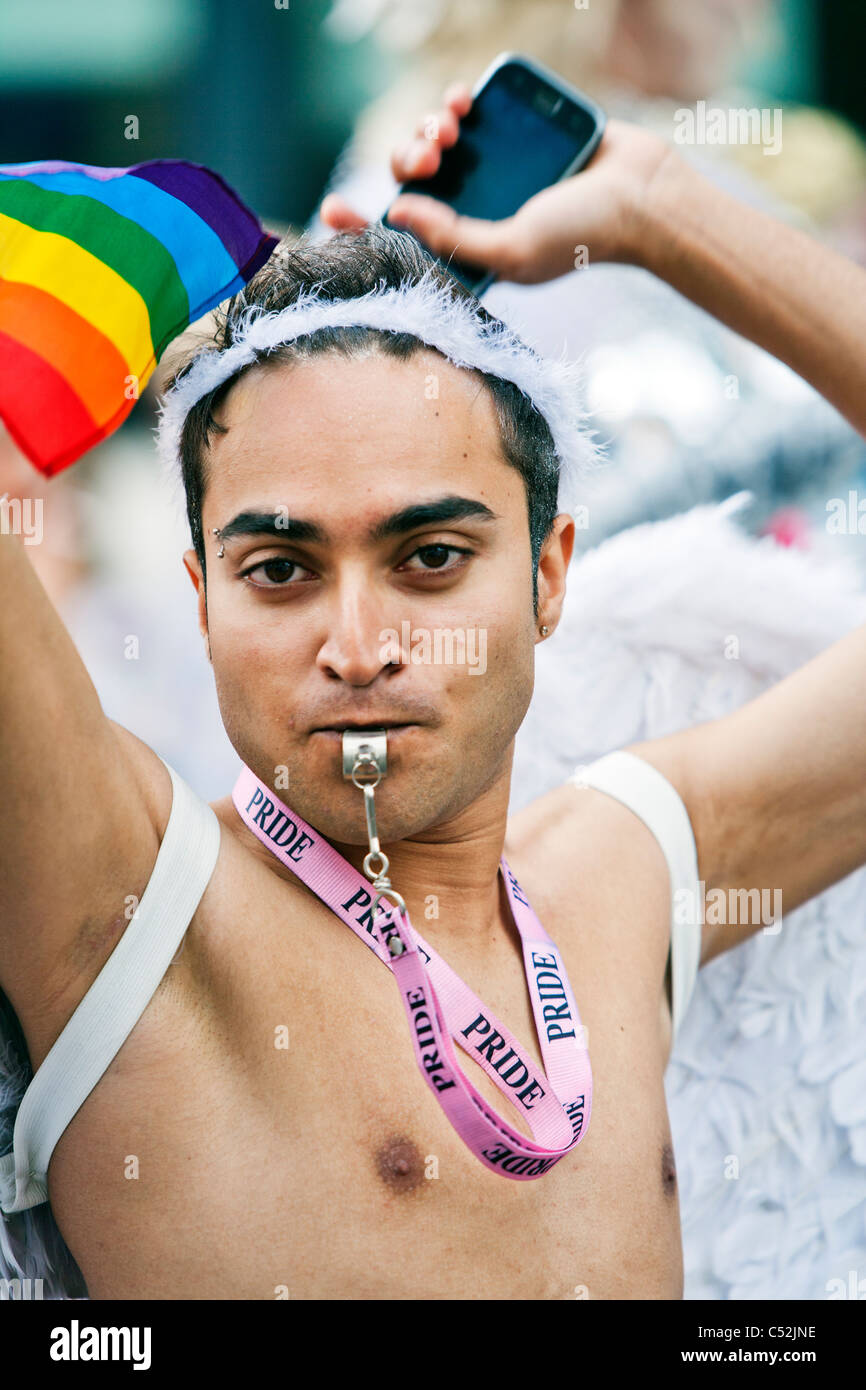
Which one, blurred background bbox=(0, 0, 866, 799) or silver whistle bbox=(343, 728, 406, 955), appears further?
blurred background bbox=(0, 0, 866, 799)

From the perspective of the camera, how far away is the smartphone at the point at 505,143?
70.9 inches

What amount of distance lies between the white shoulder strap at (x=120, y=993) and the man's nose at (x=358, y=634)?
0.81ft

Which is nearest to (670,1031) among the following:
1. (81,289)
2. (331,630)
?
(331,630)

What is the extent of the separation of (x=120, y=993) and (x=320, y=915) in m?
0.28

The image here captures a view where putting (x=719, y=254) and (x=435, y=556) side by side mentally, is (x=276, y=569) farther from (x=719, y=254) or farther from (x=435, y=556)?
(x=719, y=254)

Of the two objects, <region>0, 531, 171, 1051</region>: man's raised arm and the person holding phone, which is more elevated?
the person holding phone

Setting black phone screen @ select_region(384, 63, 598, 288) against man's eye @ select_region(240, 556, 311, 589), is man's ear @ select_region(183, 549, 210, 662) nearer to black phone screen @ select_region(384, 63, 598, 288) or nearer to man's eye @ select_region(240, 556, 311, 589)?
man's eye @ select_region(240, 556, 311, 589)

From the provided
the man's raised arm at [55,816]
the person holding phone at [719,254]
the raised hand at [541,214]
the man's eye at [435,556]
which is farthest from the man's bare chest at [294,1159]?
the person holding phone at [719,254]

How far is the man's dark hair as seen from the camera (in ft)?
5.26

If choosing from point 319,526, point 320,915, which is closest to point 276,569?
point 319,526

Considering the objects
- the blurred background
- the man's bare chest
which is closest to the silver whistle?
the man's bare chest

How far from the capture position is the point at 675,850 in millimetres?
2059

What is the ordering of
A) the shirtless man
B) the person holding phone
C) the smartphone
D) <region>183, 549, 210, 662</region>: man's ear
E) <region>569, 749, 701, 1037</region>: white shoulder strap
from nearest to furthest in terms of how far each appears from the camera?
the shirtless man < <region>183, 549, 210, 662</region>: man's ear < the smartphone < the person holding phone < <region>569, 749, 701, 1037</region>: white shoulder strap

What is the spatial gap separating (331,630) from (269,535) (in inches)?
5.5
